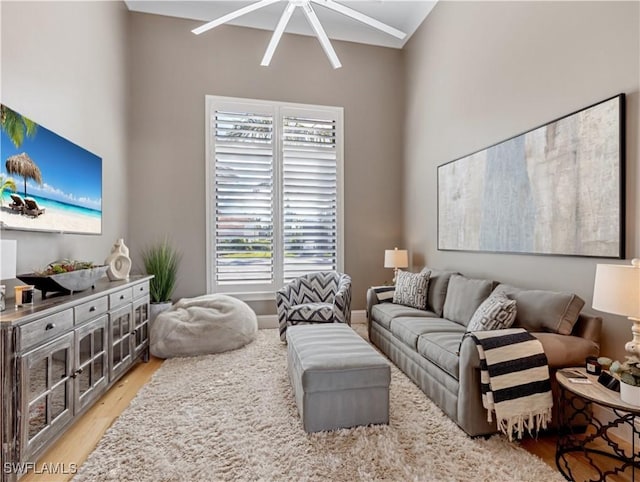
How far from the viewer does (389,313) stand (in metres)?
3.37

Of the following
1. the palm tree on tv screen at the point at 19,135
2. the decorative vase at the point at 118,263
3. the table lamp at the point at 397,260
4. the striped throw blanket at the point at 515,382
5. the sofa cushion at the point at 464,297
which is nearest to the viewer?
the striped throw blanket at the point at 515,382

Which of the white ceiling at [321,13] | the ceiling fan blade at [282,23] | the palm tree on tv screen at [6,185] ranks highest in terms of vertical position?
the white ceiling at [321,13]

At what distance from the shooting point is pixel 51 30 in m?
2.60

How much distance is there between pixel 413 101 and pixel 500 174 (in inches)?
87.3

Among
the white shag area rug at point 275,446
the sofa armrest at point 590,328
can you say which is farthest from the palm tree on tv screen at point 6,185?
the sofa armrest at point 590,328

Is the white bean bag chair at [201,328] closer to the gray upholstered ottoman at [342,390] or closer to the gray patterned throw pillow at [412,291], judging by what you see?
the gray upholstered ottoman at [342,390]

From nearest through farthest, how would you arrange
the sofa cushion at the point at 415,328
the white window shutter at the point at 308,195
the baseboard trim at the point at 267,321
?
the sofa cushion at the point at 415,328 < the baseboard trim at the point at 267,321 < the white window shutter at the point at 308,195

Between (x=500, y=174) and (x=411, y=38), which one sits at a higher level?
(x=411, y=38)

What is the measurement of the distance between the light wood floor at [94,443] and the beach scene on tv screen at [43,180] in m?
1.38

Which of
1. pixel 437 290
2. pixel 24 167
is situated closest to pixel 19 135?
pixel 24 167

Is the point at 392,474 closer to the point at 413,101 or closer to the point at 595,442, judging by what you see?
the point at 595,442

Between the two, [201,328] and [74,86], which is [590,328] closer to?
[201,328]

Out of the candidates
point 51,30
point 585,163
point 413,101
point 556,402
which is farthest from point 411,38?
point 556,402

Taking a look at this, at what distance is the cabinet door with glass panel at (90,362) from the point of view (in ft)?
6.93
